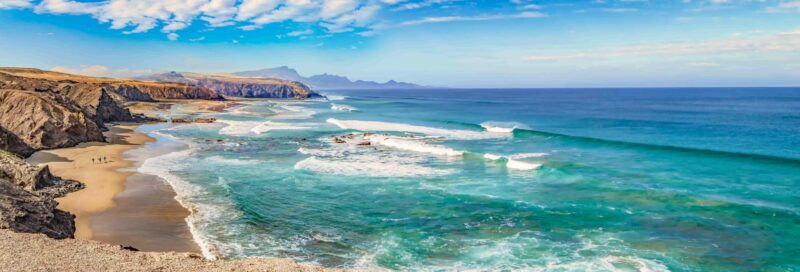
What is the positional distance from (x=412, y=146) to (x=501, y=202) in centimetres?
2009

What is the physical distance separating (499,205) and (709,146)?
2690 cm

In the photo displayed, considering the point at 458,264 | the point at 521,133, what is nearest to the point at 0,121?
the point at 458,264

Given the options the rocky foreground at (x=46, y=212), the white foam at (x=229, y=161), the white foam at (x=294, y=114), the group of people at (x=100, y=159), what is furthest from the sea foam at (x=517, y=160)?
the white foam at (x=294, y=114)

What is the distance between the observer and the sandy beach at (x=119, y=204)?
58.9ft

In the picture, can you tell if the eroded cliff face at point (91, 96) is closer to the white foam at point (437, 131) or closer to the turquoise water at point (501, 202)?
the turquoise water at point (501, 202)

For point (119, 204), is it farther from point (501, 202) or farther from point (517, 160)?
point (517, 160)

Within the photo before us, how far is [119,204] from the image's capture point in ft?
74.3

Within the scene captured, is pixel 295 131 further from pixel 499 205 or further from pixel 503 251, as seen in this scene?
pixel 503 251

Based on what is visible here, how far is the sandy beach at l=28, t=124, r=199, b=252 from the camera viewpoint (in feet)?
58.9

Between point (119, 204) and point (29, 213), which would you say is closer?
point (29, 213)

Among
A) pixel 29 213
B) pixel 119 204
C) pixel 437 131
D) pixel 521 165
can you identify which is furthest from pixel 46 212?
pixel 437 131

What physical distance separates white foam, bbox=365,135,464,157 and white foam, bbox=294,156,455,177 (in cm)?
537

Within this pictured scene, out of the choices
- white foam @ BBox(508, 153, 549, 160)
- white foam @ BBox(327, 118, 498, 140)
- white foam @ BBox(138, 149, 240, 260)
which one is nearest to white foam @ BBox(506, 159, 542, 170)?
white foam @ BBox(508, 153, 549, 160)

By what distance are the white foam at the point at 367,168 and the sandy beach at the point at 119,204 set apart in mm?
9293
